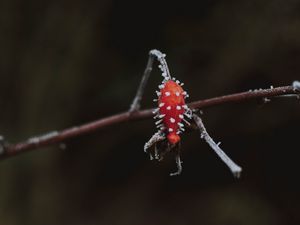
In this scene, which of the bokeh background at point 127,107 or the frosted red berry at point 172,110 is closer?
the frosted red berry at point 172,110

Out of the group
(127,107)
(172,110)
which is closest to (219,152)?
(172,110)

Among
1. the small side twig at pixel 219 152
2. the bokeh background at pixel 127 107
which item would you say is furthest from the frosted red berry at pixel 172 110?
the bokeh background at pixel 127 107

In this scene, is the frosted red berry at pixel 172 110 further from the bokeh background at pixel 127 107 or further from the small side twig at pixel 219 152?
the bokeh background at pixel 127 107

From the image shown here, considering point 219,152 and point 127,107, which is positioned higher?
point 127,107

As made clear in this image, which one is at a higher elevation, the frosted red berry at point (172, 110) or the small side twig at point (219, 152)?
the frosted red berry at point (172, 110)

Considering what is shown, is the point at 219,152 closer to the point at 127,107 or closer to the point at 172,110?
the point at 172,110
